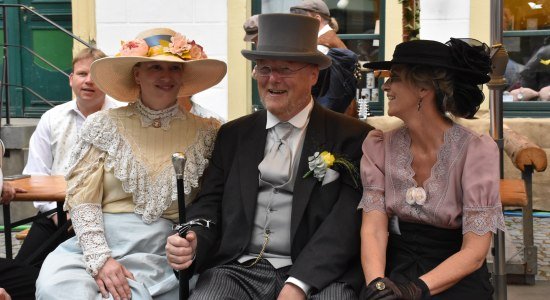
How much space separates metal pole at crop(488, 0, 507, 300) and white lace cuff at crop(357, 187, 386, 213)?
0.93 metres

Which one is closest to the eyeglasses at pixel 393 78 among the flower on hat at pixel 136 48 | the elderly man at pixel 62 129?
the flower on hat at pixel 136 48

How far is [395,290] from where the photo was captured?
2988mm

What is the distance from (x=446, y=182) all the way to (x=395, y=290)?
487mm

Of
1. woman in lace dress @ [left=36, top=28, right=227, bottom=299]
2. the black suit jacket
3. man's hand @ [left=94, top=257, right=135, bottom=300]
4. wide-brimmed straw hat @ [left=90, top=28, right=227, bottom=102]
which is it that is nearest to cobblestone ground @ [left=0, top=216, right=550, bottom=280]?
the black suit jacket

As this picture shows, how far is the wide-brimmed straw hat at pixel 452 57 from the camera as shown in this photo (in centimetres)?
315

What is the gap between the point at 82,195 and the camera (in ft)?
11.4

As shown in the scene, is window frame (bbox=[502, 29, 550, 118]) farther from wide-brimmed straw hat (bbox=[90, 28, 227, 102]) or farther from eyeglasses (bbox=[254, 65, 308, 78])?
eyeglasses (bbox=[254, 65, 308, 78])

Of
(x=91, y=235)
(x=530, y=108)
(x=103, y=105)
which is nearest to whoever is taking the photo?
(x=91, y=235)

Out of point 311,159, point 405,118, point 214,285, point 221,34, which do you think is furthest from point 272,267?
point 221,34

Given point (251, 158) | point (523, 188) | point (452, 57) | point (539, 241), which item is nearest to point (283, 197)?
point (251, 158)

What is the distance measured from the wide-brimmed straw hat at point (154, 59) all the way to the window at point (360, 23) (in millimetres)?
4234

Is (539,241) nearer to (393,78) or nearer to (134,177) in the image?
(393,78)

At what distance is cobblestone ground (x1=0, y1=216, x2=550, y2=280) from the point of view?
5.72 m

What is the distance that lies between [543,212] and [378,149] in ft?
15.5
